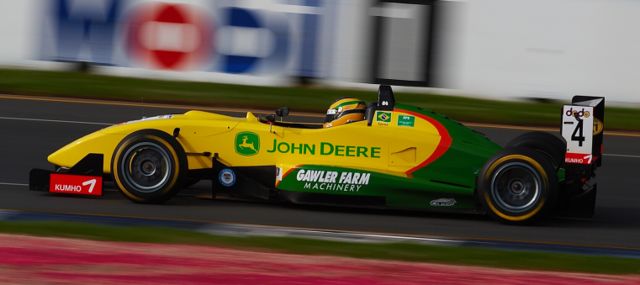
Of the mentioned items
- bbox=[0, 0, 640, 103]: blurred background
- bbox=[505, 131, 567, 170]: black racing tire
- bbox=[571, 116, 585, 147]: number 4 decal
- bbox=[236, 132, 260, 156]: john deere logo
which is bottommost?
bbox=[236, 132, 260, 156]: john deere logo

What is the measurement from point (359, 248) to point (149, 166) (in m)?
2.25

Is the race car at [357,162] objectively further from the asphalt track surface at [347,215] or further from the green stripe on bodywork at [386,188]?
the asphalt track surface at [347,215]

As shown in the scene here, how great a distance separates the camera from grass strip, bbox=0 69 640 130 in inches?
578

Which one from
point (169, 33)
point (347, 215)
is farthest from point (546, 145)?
point (169, 33)

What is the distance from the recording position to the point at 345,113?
9672mm

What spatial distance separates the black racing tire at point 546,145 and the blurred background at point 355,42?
5.33 m

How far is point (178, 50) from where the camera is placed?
610 inches

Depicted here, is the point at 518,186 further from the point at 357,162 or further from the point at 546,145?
the point at 357,162

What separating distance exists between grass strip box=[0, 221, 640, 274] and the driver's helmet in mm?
1491

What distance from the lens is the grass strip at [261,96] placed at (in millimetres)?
14680

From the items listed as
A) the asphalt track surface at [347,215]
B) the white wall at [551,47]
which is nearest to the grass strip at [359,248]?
the asphalt track surface at [347,215]

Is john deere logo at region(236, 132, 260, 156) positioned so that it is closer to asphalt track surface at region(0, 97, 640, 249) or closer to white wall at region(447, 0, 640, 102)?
asphalt track surface at region(0, 97, 640, 249)

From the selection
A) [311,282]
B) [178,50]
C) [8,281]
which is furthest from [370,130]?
[178,50]

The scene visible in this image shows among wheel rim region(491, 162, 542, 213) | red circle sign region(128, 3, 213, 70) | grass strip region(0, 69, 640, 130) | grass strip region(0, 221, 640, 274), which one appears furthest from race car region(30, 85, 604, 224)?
red circle sign region(128, 3, 213, 70)
